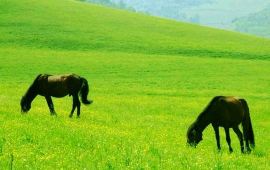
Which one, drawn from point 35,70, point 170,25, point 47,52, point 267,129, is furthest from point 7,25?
point 267,129

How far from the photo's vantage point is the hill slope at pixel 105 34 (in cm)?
7162

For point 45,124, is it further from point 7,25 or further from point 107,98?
point 7,25

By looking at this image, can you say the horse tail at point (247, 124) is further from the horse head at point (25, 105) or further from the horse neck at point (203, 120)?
the horse head at point (25, 105)

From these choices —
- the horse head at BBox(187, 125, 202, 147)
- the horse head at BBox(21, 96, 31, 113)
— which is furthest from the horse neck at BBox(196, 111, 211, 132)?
the horse head at BBox(21, 96, 31, 113)

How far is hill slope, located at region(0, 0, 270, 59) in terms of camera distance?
71625 millimetres

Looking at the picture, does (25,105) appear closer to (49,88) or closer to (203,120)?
(49,88)

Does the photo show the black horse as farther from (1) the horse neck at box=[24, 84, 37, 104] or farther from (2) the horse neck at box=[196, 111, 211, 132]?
(1) the horse neck at box=[24, 84, 37, 104]

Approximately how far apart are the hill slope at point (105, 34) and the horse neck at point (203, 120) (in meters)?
55.5

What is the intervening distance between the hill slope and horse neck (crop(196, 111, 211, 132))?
5552cm

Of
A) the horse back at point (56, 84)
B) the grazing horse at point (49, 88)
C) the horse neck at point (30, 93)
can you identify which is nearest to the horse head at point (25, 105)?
the grazing horse at point (49, 88)

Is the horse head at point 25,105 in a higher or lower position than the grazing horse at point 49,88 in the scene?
lower

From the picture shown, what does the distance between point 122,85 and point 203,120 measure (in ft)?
102

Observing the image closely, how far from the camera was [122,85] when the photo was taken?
46031 millimetres

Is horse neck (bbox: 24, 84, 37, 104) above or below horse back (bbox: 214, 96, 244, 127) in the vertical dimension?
below
